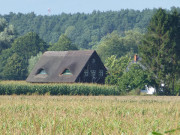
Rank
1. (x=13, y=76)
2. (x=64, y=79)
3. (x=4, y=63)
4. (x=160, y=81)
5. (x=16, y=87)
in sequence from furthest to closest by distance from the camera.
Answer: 1. (x=4, y=63)
2. (x=13, y=76)
3. (x=64, y=79)
4. (x=160, y=81)
5. (x=16, y=87)

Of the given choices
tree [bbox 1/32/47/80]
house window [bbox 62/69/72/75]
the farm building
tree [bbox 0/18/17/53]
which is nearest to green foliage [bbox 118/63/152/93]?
the farm building

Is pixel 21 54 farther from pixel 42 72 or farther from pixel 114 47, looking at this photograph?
pixel 42 72

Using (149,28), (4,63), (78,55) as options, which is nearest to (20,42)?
(4,63)

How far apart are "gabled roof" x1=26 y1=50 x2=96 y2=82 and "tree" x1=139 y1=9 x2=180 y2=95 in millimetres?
10774

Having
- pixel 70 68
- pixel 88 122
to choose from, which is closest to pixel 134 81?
pixel 70 68

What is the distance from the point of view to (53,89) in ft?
167

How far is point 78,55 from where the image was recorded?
67.3 meters

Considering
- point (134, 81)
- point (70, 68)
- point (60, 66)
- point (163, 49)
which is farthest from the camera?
point (60, 66)

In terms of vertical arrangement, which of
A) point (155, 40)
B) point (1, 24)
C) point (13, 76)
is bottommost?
point (13, 76)

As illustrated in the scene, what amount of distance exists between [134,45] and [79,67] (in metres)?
58.8

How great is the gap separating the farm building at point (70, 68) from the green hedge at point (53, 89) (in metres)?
10.6

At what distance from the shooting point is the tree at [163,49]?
56406 mm

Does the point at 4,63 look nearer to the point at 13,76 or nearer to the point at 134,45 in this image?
the point at 13,76

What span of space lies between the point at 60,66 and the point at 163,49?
1790 cm
